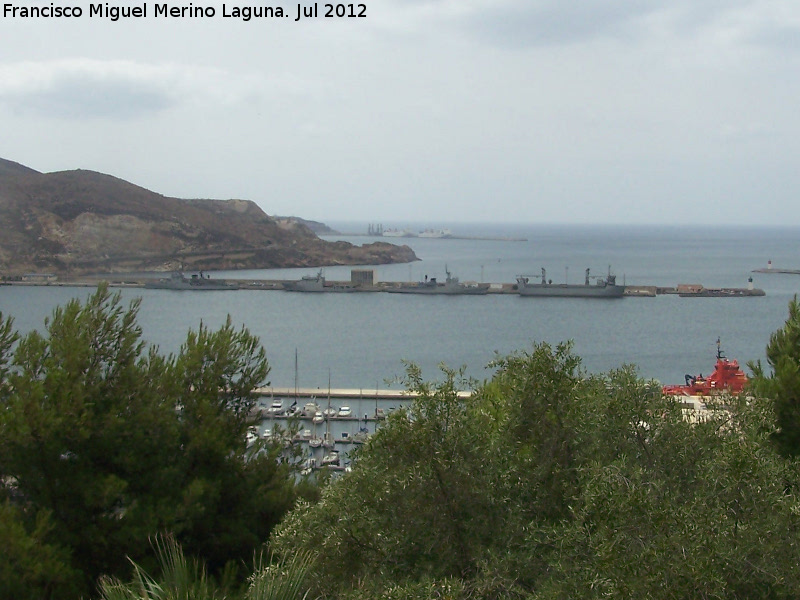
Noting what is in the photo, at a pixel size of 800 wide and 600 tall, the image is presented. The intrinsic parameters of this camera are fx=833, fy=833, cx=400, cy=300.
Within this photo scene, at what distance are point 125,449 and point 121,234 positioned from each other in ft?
133

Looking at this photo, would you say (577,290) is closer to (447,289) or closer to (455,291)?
(455,291)

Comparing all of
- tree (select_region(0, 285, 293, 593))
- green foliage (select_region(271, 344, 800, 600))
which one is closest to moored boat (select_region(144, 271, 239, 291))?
tree (select_region(0, 285, 293, 593))

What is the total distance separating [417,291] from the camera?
117 ft

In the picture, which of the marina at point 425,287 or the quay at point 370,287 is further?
the quay at point 370,287

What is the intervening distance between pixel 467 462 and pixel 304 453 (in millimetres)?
2517

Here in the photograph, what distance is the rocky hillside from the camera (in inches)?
1549

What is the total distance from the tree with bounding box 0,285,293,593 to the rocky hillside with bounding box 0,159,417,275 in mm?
36397

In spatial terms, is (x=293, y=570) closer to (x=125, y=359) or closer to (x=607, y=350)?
(x=125, y=359)

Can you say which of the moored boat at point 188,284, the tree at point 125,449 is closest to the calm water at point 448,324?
the moored boat at point 188,284

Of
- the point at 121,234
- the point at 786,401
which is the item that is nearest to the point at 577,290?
the point at 121,234

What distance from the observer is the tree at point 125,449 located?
3518 mm

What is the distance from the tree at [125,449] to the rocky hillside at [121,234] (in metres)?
36.4

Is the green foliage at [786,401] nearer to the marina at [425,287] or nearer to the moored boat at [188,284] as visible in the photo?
the marina at [425,287]

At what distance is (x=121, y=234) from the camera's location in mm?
42156
